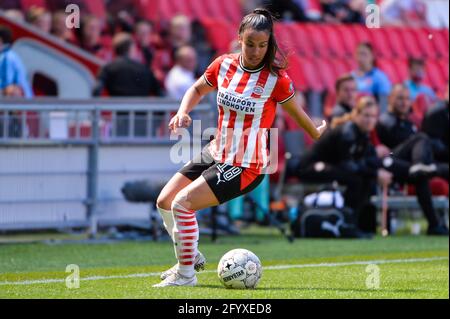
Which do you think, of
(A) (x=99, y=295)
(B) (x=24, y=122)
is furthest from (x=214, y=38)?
(A) (x=99, y=295)

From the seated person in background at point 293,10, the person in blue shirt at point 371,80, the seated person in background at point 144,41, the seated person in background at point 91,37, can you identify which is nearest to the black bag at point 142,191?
the seated person in background at point 91,37

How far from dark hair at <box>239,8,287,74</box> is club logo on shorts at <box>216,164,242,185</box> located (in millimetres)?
760

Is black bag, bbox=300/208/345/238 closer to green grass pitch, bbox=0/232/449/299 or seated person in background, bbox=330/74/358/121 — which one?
green grass pitch, bbox=0/232/449/299

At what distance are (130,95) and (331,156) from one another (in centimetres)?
277

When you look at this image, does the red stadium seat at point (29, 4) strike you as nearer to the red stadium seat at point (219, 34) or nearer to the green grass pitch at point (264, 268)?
the red stadium seat at point (219, 34)

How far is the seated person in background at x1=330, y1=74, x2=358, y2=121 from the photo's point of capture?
622 inches

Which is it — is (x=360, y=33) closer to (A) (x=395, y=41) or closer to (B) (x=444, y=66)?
(A) (x=395, y=41)

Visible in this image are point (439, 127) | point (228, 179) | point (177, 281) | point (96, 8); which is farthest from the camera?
point (96, 8)

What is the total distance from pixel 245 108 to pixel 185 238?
1046mm

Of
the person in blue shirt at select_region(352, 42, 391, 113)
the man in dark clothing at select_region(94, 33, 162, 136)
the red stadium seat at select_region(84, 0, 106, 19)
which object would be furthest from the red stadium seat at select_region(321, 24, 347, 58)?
the man in dark clothing at select_region(94, 33, 162, 136)

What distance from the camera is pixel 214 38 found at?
1972cm

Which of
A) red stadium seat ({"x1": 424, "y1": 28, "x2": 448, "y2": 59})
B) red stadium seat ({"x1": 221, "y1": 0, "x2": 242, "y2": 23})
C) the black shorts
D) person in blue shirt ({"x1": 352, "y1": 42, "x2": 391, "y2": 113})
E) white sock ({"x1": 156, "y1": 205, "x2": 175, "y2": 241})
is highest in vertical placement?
red stadium seat ({"x1": 221, "y1": 0, "x2": 242, "y2": 23})

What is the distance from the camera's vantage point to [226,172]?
8539 millimetres

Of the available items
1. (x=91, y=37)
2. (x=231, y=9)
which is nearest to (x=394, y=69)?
(x=231, y=9)
